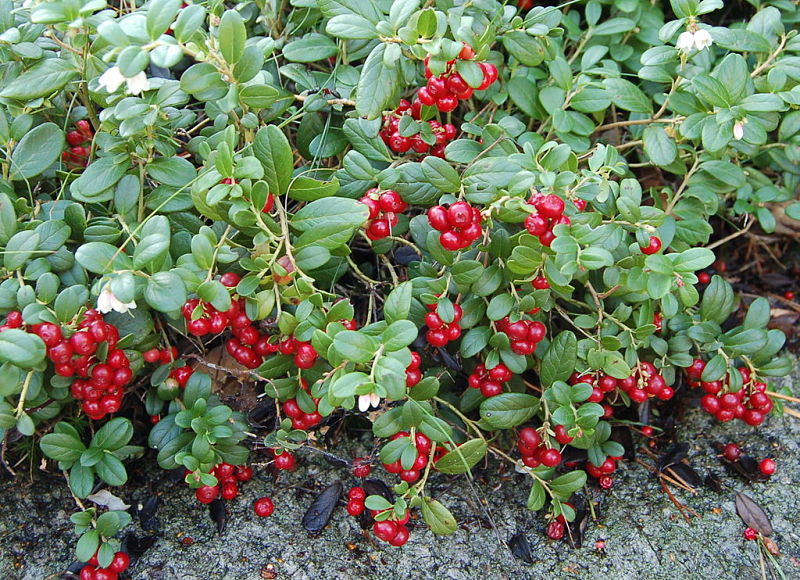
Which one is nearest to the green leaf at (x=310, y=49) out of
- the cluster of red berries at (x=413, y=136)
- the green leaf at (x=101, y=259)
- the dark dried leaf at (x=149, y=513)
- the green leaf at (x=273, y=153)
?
A: the cluster of red berries at (x=413, y=136)

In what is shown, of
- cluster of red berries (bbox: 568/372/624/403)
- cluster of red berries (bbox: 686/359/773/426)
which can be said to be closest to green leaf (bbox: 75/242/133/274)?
cluster of red berries (bbox: 568/372/624/403)

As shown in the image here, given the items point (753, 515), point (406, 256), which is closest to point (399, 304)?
point (406, 256)

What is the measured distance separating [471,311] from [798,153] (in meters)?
1.21

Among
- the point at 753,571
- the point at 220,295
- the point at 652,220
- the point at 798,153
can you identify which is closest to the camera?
the point at 220,295

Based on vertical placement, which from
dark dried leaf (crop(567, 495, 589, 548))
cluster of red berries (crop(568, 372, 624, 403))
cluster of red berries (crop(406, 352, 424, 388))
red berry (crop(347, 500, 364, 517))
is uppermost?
cluster of red berries (crop(406, 352, 424, 388))

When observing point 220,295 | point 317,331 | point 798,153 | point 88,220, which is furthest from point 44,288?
point 798,153

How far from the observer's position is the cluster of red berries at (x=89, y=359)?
58.1 inches

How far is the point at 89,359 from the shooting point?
5.20 feet

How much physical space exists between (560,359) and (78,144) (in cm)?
148

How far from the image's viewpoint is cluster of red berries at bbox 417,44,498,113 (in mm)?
1634

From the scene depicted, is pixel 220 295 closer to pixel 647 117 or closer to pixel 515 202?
pixel 515 202

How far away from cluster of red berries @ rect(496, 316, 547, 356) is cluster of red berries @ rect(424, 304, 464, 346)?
0.13 meters

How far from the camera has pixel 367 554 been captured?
1809mm

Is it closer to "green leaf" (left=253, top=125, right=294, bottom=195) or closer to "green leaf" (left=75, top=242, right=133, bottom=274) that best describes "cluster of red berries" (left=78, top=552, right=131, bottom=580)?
"green leaf" (left=75, top=242, right=133, bottom=274)
